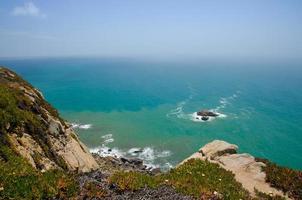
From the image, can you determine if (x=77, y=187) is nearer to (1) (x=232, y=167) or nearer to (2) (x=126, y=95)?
(1) (x=232, y=167)

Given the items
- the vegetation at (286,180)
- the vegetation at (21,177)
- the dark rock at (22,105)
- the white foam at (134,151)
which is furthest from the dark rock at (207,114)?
the vegetation at (21,177)

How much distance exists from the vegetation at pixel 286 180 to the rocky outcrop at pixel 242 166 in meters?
0.45

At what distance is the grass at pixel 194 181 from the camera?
1677cm

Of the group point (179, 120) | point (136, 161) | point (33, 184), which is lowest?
point (179, 120)

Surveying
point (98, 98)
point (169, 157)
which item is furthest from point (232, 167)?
point (98, 98)

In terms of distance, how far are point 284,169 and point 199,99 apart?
133139mm

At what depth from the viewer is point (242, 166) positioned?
2578 cm

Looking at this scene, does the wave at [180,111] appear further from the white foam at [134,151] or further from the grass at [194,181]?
the grass at [194,181]

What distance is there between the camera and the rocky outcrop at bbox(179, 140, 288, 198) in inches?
853

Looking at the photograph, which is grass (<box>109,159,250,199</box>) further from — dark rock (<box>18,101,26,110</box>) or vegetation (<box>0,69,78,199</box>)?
dark rock (<box>18,101,26,110</box>)

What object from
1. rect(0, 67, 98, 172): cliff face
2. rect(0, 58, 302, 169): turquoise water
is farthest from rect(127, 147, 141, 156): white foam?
rect(0, 67, 98, 172): cliff face

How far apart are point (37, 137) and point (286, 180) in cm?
2012

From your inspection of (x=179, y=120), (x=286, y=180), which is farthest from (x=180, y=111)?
(x=286, y=180)

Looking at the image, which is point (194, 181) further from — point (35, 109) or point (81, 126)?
point (81, 126)
